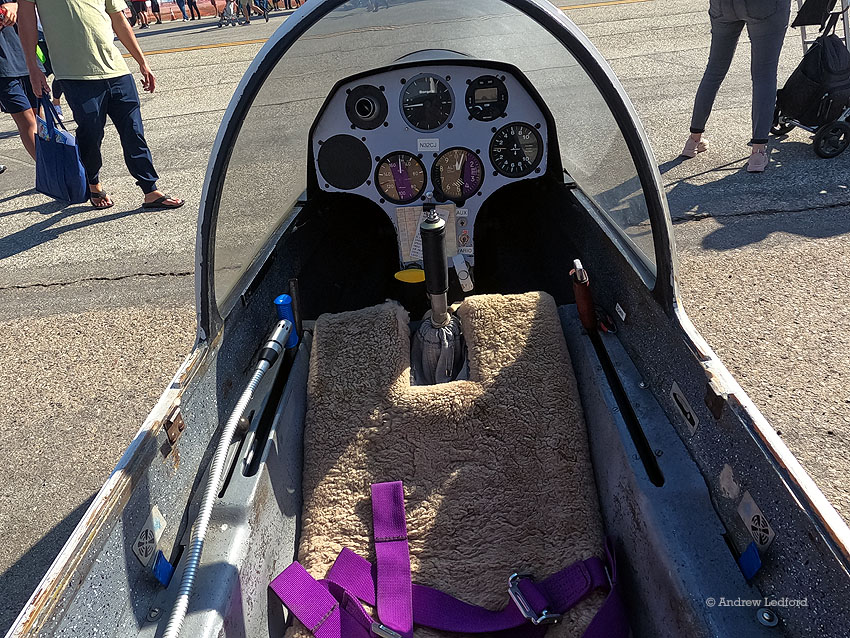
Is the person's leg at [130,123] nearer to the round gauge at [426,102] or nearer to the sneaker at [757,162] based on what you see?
the round gauge at [426,102]

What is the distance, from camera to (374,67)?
260 centimetres

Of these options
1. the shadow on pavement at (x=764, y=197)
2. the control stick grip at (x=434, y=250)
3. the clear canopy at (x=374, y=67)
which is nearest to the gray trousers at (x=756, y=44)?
the shadow on pavement at (x=764, y=197)

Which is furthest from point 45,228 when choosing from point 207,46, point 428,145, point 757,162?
point 207,46

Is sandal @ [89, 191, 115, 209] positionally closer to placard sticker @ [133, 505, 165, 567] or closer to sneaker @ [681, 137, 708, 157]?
placard sticker @ [133, 505, 165, 567]

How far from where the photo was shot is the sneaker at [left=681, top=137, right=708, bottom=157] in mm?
4754

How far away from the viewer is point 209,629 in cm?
124

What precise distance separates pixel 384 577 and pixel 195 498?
527mm

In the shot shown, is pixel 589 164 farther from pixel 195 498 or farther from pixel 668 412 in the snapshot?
pixel 195 498

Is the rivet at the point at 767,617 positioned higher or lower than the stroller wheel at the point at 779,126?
lower

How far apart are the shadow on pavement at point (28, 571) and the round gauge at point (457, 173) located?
6.71ft

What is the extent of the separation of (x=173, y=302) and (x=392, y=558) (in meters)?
2.69

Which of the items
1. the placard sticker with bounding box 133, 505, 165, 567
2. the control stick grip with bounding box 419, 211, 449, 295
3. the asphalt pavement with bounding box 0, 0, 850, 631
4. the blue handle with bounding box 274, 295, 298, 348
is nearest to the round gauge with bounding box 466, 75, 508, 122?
the control stick grip with bounding box 419, 211, 449, 295

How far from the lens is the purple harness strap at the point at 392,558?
4.89ft

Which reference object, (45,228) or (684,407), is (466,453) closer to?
(684,407)
